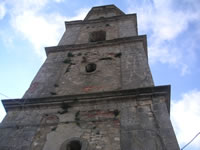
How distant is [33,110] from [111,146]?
2.71 m

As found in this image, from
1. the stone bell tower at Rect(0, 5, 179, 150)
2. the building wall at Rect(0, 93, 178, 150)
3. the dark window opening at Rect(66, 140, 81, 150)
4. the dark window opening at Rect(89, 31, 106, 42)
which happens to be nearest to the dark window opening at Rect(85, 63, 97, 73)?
the stone bell tower at Rect(0, 5, 179, 150)

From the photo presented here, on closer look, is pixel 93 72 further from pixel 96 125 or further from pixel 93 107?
pixel 96 125

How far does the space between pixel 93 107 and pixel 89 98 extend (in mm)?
336

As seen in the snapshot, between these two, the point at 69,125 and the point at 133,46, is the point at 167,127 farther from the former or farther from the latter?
the point at 133,46

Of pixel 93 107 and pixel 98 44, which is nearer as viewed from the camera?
pixel 93 107

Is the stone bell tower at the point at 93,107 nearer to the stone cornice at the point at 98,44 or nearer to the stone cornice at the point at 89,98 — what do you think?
the stone cornice at the point at 89,98

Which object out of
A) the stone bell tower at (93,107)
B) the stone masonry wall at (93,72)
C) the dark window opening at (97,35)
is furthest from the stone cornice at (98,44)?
the dark window opening at (97,35)

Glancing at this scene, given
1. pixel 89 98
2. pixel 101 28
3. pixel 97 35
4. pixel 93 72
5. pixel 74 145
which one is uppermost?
pixel 101 28

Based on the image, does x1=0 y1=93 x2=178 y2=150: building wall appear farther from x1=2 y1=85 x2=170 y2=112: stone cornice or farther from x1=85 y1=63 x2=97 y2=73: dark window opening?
x1=85 y1=63 x2=97 y2=73: dark window opening

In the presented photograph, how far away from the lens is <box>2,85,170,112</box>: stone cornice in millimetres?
6332

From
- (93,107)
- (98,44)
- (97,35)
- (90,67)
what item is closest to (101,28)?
(97,35)

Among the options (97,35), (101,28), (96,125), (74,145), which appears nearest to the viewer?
(74,145)

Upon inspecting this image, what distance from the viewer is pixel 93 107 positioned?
648 centimetres

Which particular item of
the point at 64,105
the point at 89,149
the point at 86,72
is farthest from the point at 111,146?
the point at 86,72
